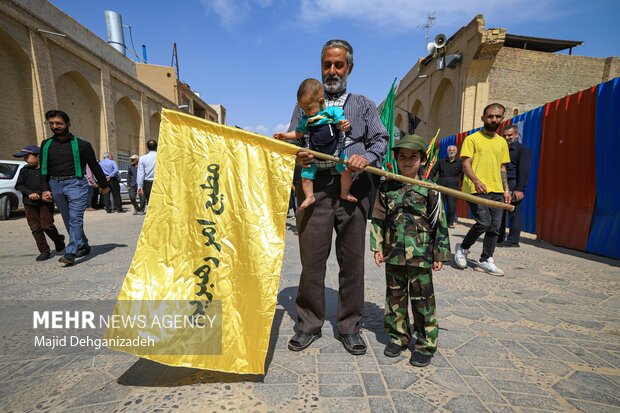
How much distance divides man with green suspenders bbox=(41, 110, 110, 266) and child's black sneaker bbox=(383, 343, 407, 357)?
449cm

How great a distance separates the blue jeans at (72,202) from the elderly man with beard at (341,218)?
377 cm

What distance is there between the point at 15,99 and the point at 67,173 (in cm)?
1305

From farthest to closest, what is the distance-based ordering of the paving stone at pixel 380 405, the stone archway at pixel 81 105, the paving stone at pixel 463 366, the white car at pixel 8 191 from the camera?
→ the stone archway at pixel 81 105
the white car at pixel 8 191
the paving stone at pixel 463 366
the paving stone at pixel 380 405

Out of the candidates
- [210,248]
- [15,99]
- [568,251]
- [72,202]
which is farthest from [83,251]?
[15,99]

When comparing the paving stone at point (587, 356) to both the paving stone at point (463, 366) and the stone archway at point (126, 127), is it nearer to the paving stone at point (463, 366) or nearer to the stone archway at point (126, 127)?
the paving stone at point (463, 366)

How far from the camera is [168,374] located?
1.99 m

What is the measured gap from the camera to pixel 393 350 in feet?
7.25

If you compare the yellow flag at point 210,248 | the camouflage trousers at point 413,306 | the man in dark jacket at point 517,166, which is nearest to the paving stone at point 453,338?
the camouflage trousers at point 413,306

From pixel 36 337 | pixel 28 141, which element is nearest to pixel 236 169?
pixel 36 337

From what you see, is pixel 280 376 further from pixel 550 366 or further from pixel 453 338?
pixel 550 366

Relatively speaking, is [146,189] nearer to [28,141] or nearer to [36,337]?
[36,337]

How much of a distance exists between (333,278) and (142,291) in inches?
98.9

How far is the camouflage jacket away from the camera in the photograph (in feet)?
7.09

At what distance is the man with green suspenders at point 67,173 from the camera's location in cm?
426
